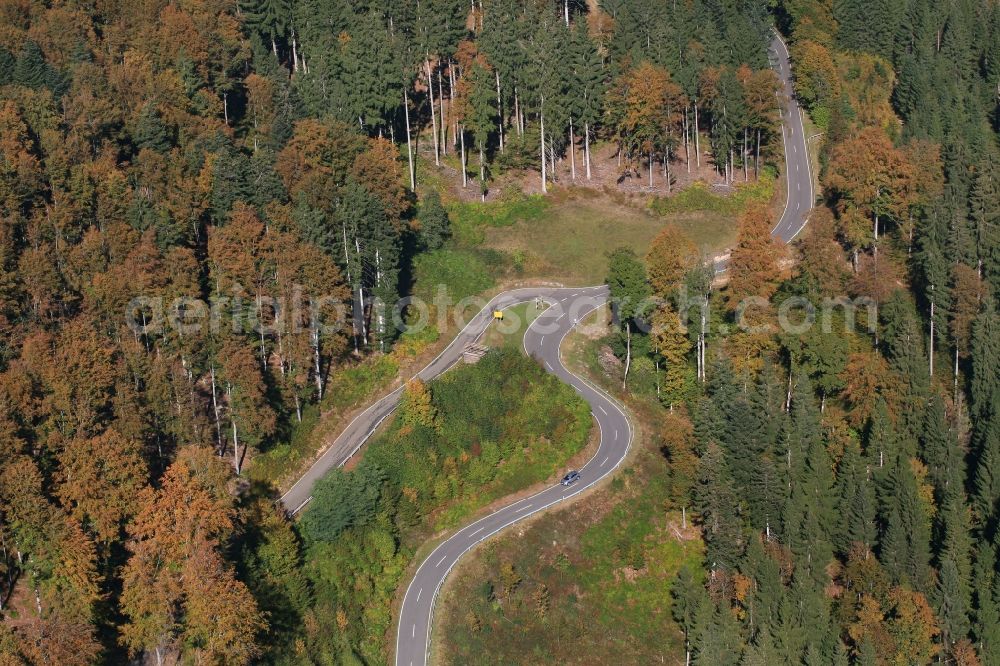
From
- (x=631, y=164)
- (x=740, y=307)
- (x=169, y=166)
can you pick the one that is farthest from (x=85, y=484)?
(x=631, y=164)

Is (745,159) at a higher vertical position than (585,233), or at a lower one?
higher

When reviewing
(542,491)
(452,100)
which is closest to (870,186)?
(452,100)

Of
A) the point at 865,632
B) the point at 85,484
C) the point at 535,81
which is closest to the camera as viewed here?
the point at 85,484

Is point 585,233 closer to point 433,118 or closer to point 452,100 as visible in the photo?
point 433,118

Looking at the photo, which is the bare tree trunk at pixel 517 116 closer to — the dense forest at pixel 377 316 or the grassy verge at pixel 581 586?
the dense forest at pixel 377 316

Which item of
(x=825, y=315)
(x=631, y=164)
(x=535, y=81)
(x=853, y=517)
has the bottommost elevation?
(x=853, y=517)

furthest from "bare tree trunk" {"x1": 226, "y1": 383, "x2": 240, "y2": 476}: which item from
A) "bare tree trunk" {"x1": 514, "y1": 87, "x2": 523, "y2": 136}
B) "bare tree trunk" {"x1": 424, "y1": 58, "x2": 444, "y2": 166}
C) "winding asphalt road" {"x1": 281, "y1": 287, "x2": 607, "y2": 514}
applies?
"bare tree trunk" {"x1": 514, "y1": 87, "x2": 523, "y2": 136}

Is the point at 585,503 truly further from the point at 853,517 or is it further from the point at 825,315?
the point at 825,315
